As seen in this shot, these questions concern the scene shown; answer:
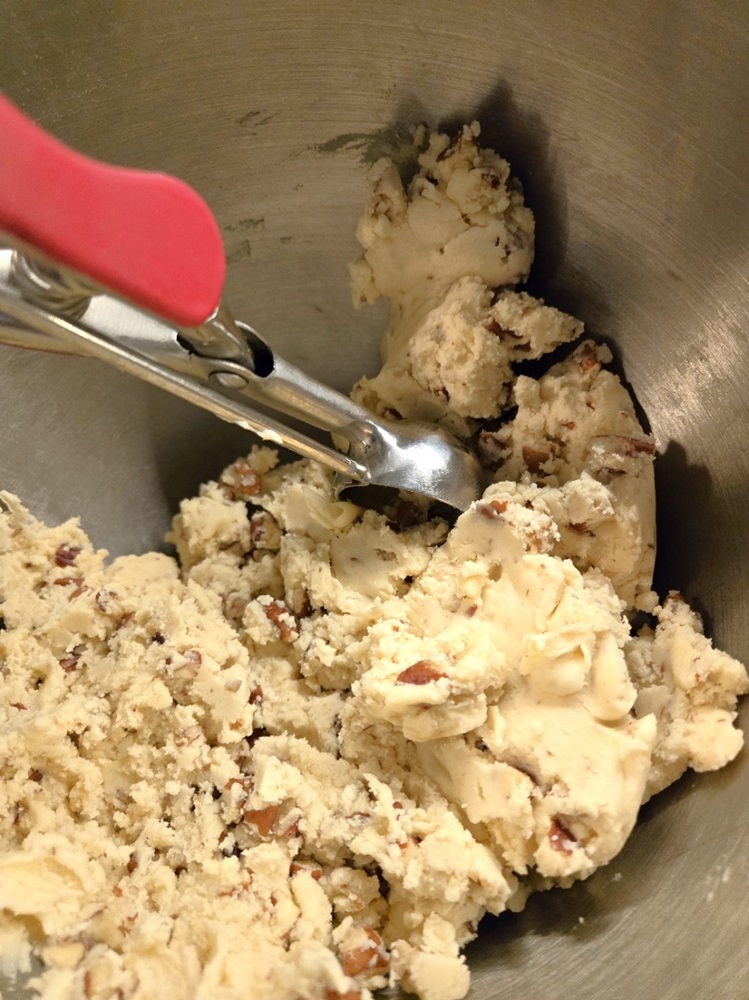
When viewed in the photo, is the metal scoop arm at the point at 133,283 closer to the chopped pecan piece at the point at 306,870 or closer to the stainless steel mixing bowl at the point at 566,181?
Answer: the stainless steel mixing bowl at the point at 566,181

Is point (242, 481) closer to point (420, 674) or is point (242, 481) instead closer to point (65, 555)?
point (65, 555)

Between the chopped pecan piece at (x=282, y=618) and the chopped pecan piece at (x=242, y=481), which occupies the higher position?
the chopped pecan piece at (x=282, y=618)

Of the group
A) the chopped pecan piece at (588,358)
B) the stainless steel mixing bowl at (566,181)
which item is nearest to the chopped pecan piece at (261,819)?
the stainless steel mixing bowl at (566,181)

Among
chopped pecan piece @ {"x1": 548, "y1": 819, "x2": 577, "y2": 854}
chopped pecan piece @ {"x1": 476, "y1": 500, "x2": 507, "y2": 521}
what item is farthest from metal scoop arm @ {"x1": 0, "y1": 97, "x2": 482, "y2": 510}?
chopped pecan piece @ {"x1": 548, "y1": 819, "x2": 577, "y2": 854}

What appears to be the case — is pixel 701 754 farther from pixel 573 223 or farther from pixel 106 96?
pixel 106 96

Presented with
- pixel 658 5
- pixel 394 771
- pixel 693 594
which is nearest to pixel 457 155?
pixel 658 5

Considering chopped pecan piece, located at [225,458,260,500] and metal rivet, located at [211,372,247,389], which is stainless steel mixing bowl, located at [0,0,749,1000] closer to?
chopped pecan piece, located at [225,458,260,500]
